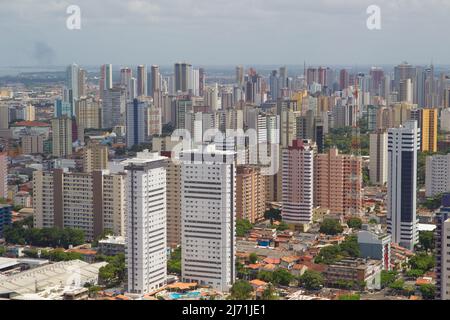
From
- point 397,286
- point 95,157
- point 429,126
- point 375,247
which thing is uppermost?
point 429,126

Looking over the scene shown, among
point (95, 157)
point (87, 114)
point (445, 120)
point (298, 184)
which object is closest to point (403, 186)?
point (298, 184)

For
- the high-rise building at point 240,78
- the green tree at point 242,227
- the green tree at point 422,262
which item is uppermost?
the high-rise building at point 240,78

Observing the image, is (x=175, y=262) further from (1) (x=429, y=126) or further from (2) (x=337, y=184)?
(1) (x=429, y=126)

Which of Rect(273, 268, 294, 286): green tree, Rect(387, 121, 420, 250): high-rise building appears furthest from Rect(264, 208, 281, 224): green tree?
Rect(273, 268, 294, 286): green tree

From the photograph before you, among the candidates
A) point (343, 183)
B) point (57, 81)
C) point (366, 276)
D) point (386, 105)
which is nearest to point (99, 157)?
point (57, 81)

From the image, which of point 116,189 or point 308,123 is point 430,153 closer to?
point 308,123

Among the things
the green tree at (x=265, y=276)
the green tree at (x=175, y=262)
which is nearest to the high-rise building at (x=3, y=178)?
the green tree at (x=175, y=262)

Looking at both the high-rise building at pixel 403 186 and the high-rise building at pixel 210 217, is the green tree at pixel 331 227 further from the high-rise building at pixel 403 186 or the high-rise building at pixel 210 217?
the high-rise building at pixel 210 217
